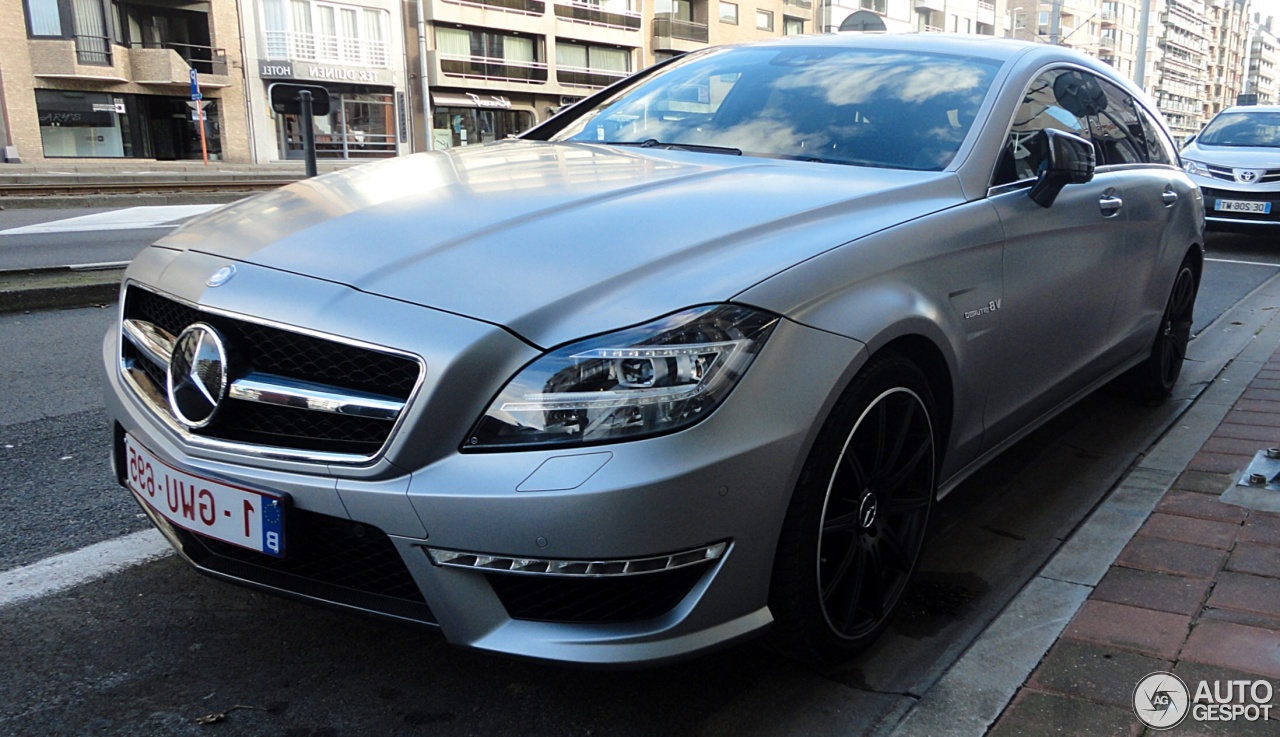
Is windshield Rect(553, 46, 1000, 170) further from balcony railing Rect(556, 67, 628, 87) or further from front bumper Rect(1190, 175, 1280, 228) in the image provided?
balcony railing Rect(556, 67, 628, 87)

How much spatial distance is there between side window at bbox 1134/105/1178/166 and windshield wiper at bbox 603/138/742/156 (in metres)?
2.16

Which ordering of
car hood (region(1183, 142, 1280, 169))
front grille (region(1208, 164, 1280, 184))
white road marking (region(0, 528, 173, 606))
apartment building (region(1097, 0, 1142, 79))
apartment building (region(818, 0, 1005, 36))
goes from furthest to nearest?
apartment building (region(1097, 0, 1142, 79))
apartment building (region(818, 0, 1005, 36))
car hood (region(1183, 142, 1280, 169))
front grille (region(1208, 164, 1280, 184))
white road marking (region(0, 528, 173, 606))

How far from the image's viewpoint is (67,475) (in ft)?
11.4

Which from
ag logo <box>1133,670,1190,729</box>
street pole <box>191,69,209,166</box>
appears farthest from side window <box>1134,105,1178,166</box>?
street pole <box>191,69,209,166</box>

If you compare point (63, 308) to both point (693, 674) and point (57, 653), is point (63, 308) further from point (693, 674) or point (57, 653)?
point (693, 674)

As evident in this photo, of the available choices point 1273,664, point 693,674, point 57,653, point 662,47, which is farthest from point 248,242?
point 662,47

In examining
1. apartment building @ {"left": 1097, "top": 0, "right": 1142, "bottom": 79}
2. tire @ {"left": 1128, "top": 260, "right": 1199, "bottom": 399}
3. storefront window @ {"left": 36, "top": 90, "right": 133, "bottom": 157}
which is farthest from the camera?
apartment building @ {"left": 1097, "top": 0, "right": 1142, "bottom": 79}

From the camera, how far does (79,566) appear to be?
2.77m

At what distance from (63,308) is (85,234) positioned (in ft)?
17.9

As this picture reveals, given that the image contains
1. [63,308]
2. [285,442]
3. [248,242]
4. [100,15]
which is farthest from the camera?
[100,15]

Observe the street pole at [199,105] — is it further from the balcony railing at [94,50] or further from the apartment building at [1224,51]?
the apartment building at [1224,51]

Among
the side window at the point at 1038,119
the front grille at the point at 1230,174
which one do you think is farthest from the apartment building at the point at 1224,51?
the side window at the point at 1038,119

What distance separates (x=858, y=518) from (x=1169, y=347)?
3079 mm

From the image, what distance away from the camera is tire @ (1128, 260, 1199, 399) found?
4516 millimetres
